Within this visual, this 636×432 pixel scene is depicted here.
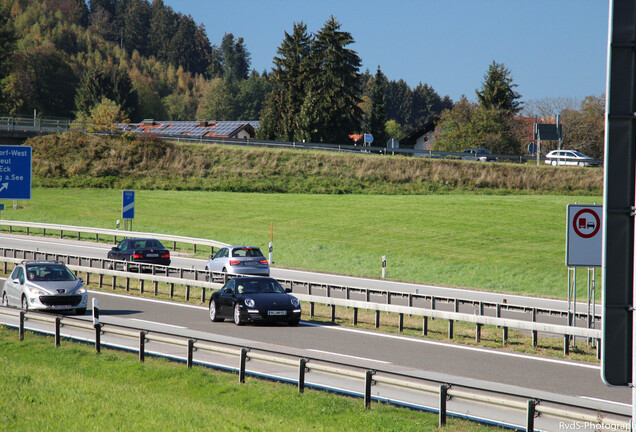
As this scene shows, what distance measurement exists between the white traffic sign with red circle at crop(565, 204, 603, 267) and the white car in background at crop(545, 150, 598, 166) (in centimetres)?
5806

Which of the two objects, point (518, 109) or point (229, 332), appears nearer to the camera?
point (229, 332)

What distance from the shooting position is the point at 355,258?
40.2 m

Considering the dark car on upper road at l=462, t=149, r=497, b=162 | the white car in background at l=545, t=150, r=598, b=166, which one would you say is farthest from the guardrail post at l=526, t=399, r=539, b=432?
the white car in background at l=545, t=150, r=598, b=166

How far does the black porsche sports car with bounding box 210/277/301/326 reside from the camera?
2000 cm

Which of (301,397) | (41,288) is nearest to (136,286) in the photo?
(41,288)

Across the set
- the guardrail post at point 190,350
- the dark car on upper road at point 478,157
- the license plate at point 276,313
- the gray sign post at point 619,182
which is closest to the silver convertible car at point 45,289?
the license plate at point 276,313

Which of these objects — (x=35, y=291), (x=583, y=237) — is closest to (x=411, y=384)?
(x=583, y=237)

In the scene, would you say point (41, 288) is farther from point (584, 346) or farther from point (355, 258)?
point (355, 258)

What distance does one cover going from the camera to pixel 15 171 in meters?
28.9

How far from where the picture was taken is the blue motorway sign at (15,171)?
28.6 meters

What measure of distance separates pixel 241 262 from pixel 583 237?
15.6 metres

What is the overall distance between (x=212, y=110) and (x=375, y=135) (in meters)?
A: 75.3

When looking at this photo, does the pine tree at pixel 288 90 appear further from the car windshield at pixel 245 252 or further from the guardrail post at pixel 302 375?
the guardrail post at pixel 302 375

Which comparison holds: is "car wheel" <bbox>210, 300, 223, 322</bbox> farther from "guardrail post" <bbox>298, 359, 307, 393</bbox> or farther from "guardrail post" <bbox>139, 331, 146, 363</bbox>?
"guardrail post" <bbox>298, 359, 307, 393</bbox>
